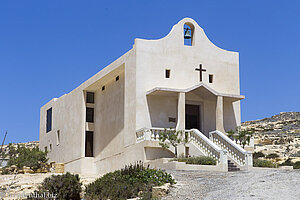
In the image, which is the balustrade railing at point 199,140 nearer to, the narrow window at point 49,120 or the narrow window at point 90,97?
the narrow window at point 90,97

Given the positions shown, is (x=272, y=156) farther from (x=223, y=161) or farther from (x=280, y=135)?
(x=223, y=161)

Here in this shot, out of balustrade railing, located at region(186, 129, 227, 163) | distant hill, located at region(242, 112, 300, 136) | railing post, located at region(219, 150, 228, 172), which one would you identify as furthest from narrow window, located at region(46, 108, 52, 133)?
distant hill, located at region(242, 112, 300, 136)

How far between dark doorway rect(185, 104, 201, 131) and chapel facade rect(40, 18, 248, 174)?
53 millimetres

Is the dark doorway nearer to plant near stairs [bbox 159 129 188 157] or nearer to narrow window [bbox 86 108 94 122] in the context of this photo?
plant near stairs [bbox 159 129 188 157]

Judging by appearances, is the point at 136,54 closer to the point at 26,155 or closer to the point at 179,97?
the point at 179,97

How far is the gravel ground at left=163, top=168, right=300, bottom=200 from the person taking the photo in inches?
483

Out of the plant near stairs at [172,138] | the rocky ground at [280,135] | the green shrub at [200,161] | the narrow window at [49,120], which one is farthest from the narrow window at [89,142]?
the rocky ground at [280,135]

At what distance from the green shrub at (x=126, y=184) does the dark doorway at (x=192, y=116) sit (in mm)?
9983

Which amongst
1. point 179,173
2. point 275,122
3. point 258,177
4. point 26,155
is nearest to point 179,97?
point 179,173

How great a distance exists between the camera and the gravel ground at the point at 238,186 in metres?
12.3

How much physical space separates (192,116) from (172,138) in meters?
4.20

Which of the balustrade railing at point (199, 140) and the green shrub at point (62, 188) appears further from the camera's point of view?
the balustrade railing at point (199, 140)

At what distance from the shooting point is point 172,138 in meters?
21.6

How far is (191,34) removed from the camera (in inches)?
1025
